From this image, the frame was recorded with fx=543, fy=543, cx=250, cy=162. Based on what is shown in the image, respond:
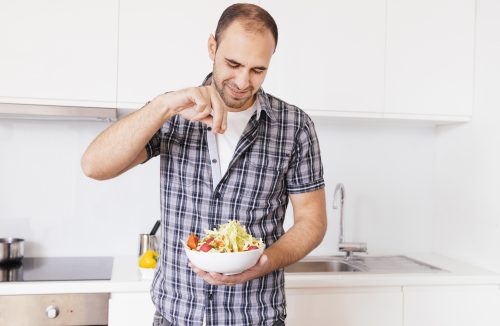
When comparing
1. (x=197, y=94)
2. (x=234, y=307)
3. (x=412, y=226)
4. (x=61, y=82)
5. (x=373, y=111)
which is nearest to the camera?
(x=197, y=94)

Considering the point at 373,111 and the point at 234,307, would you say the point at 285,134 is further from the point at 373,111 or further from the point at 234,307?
the point at 373,111

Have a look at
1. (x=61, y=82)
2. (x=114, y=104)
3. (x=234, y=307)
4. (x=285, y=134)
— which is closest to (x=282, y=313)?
(x=234, y=307)

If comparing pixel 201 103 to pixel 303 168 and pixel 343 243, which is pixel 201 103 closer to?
pixel 303 168

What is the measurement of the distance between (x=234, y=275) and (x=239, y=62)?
0.49m

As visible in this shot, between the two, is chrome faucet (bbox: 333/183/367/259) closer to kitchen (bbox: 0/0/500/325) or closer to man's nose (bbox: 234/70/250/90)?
kitchen (bbox: 0/0/500/325)

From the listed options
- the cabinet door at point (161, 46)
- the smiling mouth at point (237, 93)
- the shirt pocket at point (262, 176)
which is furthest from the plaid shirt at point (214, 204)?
the cabinet door at point (161, 46)

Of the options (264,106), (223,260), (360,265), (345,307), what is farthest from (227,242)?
(360,265)

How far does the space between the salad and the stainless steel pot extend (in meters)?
1.22

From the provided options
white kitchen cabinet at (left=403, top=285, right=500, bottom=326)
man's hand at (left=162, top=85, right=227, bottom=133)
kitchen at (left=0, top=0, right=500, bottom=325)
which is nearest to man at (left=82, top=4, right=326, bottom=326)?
man's hand at (left=162, top=85, right=227, bottom=133)

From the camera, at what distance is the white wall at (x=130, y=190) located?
7.61 ft

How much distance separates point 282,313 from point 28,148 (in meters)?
1.46

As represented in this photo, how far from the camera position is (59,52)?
6.65 feet

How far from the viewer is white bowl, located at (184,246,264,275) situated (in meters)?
1.11

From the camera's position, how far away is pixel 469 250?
2.39 m
